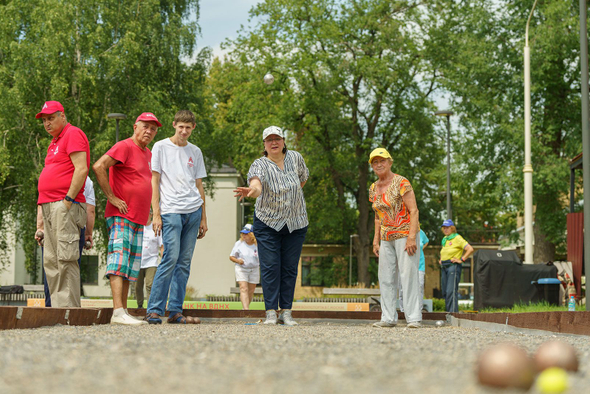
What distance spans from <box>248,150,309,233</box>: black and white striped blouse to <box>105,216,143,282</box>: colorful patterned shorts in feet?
4.34

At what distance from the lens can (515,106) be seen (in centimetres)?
2795

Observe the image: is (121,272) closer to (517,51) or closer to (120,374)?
(120,374)

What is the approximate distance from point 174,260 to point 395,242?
7.94 ft

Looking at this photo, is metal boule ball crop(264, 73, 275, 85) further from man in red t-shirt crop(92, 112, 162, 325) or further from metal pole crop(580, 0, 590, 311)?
man in red t-shirt crop(92, 112, 162, 325)

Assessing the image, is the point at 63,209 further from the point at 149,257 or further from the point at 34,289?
the point at 34,289

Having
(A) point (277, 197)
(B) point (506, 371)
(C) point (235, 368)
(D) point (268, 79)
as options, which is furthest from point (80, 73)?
(B) point (506, 371)

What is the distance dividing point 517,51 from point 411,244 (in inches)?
890

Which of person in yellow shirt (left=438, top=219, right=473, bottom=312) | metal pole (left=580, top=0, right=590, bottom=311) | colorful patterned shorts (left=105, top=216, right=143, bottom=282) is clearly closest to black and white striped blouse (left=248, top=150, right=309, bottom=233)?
colorful patterned shorts (left=105, top=216, right=143, bottom=282)

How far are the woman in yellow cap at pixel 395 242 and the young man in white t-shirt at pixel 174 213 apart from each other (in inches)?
79.9

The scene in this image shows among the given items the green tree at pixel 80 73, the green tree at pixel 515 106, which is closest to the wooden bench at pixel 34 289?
the green tree at pixel 80 73

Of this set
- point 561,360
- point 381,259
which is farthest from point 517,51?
point 561,360

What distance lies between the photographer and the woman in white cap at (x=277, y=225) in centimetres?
720

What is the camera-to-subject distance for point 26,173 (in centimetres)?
2509

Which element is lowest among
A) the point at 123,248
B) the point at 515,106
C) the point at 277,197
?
the point at 123,248
